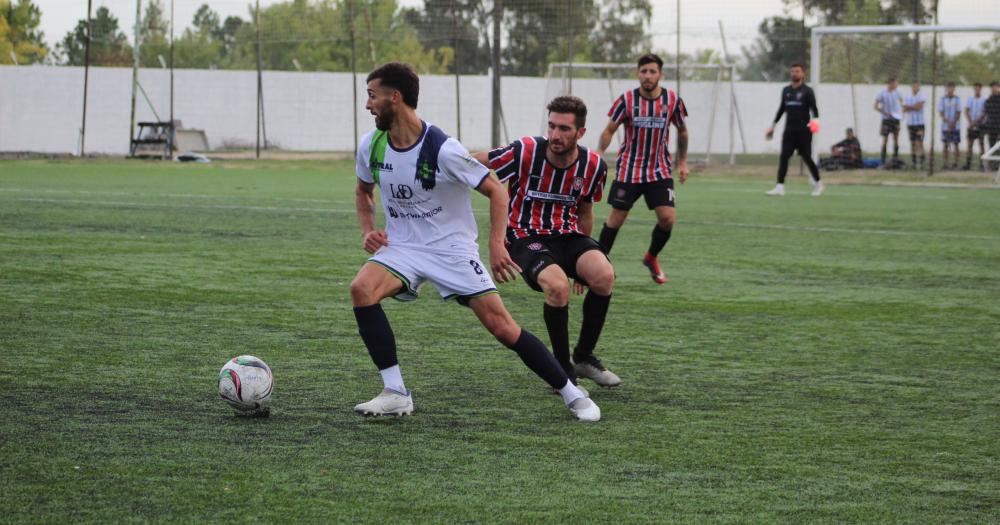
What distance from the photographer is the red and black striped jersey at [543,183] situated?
262 inches

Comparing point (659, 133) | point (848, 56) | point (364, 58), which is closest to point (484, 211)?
point (659, 133)

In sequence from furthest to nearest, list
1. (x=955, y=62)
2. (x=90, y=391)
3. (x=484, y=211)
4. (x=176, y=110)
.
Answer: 1. (x=176, y=110)
2. (x=955, y=62)
3. (x=484, y=211)
4. (x=90, y=391)

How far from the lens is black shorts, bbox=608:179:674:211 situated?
11.3m

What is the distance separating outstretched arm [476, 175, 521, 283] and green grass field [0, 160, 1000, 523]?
2.12 ft

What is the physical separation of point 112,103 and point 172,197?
2041 cm

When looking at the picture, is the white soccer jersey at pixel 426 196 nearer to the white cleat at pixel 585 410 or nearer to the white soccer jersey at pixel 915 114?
the white cleat at pixel 585 410

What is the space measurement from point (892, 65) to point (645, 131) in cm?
2518

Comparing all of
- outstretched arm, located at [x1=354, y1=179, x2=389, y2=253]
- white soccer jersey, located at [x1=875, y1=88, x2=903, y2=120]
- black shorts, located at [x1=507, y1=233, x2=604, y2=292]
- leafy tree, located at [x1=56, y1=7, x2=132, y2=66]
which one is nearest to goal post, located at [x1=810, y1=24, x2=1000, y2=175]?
white soccer jersey, located at [x1=875, y1=88, x2=903, y2=120]

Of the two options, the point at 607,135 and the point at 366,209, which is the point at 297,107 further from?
the point at 366,209

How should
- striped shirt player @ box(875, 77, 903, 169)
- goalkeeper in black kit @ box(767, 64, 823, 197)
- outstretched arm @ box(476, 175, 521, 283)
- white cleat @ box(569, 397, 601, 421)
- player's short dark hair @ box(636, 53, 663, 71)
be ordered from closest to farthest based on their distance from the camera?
outstretched arm @ box(476, 175, 521, 283)
white cleat @ box(569, 397, 601, 421)
player's short dark hair @ box(636, 53, 663, 71)
goalkeeper in black kit @ box(767, 64, 823, 197)
striped shirt player @ box(875, 77, 903, 169)

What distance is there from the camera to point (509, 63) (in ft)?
190

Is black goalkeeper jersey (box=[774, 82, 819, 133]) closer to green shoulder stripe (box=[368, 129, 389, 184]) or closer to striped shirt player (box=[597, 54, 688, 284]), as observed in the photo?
striped shirt player (box=[597, 54, 688, 284])

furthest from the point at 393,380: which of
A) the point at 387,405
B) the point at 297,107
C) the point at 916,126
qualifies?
the point at 297,107

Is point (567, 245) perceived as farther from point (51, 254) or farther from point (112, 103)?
point (112, 103)
